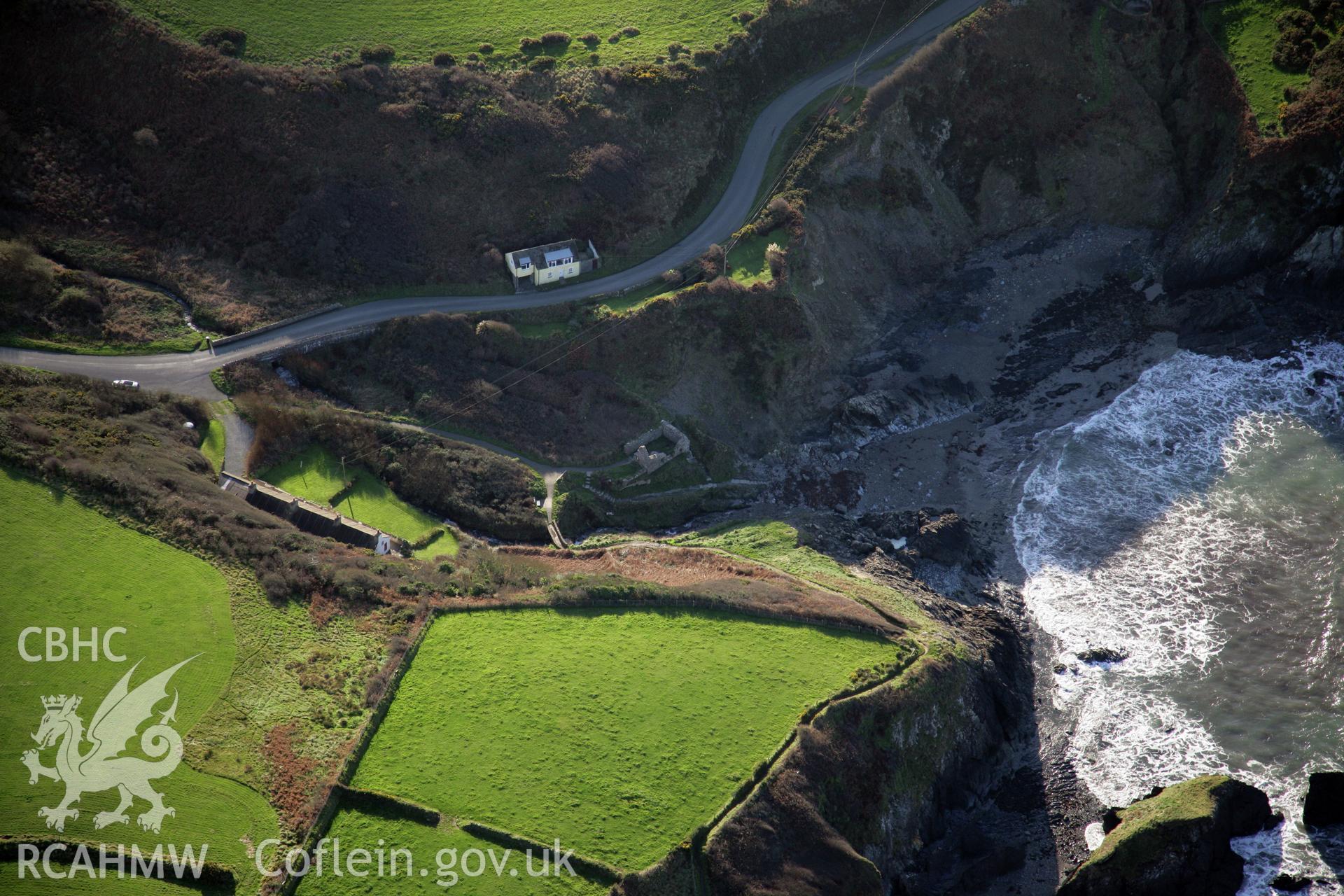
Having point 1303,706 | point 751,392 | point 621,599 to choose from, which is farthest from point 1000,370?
point 621,599

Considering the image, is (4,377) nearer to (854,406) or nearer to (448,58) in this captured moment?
(448,58)

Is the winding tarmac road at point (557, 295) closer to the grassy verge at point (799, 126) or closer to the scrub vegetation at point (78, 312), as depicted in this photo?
the grassy verge at point (799, 126)

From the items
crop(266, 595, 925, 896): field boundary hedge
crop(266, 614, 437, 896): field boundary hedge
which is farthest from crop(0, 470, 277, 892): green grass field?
crop(266, 595, 925, 896): field boundary hedge

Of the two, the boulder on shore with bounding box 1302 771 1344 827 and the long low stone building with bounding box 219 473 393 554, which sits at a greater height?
the long low stone building with bounding box 219 473 393 554

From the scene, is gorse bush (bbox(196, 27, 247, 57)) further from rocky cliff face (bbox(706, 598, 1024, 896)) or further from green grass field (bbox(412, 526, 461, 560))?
Result: rocky cliff face (bbox(706, 598, 1024, 896))

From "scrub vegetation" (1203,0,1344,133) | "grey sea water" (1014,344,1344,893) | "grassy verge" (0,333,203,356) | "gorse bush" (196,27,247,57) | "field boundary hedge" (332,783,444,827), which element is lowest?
"field boundary hedge" (332,783,444,827)

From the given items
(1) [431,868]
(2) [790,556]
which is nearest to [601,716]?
(1) [431,868]
